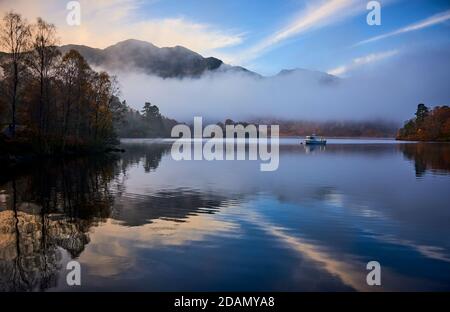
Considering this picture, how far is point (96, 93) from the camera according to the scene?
269ft

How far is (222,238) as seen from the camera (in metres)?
16.7

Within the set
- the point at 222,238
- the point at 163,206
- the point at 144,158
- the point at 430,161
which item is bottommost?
the point at 222,238

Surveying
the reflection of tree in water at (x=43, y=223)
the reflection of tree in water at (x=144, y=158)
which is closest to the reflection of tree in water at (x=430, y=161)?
the reflection of tree in water at (x=144, y=158)

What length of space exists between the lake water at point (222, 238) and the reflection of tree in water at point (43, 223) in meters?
0.06

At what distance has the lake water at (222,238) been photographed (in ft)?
39.0

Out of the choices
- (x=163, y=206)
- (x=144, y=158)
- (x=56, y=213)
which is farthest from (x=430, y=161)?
(x=56, y=213)

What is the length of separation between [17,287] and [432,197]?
92.6 feet

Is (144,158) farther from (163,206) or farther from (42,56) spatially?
(163,206)

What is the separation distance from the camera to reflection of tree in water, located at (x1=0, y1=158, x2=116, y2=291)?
40.4 feet

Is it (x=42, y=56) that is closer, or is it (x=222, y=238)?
(x=222, y=238)

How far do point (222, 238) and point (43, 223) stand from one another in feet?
30.1

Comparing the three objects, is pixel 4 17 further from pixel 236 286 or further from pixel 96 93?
pixel 236 286
